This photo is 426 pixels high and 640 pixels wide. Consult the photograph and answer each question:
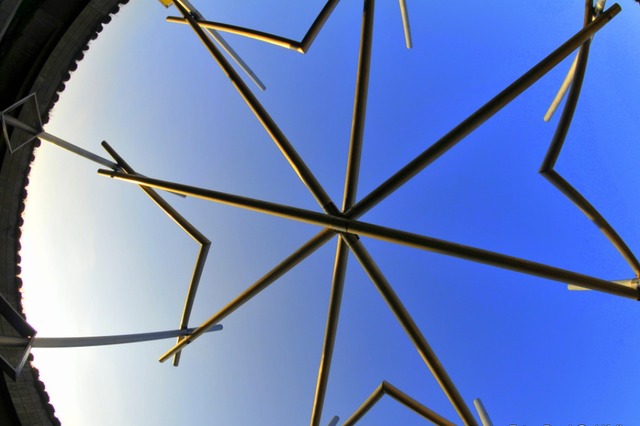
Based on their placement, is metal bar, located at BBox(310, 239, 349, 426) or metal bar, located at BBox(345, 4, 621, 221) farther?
metal bar, located at BBox(310, 239, 349, 426)

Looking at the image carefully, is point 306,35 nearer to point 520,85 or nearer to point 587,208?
point 520,85

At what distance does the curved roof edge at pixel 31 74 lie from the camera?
46.5 feet

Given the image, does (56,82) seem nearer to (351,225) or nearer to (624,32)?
(351,225)

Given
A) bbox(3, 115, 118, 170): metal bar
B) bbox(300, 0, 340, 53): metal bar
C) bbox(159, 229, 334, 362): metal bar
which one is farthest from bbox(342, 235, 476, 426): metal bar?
bbox(3, 115, 118, 170): metal bar

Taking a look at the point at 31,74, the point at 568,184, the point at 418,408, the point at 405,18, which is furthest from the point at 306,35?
the point at 31,74

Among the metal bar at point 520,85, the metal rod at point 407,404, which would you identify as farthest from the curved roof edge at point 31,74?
the metal bar at point 520,85

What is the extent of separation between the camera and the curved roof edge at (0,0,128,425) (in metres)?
14.2

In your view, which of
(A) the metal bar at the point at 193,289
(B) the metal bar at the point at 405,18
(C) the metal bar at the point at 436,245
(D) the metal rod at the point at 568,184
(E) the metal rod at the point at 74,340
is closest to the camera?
(C) the metal bar at the point at 436,245

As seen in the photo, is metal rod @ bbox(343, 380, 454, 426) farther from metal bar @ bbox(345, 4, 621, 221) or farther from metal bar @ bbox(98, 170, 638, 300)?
metal bar @ bbox(345, 4, 621, 221)

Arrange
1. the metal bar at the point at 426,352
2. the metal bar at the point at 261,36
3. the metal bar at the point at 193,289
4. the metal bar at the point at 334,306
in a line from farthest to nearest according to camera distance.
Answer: the metal bar at the point at 193,289
the metal bar at the point at 261,36
the metal bar at the point at 334,306
the metal bar at the point at 426,352

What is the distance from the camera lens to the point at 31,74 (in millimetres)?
15023

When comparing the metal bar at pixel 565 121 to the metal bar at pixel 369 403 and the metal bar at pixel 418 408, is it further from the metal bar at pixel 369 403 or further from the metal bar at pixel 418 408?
the metal bar at pixel 369 403

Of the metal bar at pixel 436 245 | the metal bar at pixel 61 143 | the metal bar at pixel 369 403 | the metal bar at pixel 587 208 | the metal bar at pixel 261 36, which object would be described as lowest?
the metal bar at pixel 369 403

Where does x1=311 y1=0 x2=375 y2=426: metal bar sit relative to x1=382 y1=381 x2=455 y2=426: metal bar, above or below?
above
